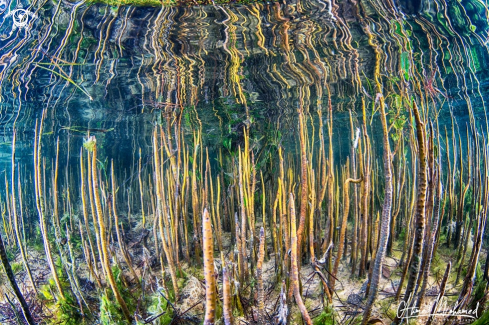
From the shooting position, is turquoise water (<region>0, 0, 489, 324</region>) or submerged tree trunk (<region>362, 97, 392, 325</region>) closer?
submerged tree trunk (<region>362, 97, 392, 325</region>)

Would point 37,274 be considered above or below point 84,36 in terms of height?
below

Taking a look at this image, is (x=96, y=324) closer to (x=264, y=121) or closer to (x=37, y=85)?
(x=37, y=85)

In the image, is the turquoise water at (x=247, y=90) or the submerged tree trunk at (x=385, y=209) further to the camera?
the turquoise water at (x=247, y=90)

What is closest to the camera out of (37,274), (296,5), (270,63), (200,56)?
(296,5)

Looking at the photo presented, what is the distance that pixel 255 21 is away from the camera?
5961mm

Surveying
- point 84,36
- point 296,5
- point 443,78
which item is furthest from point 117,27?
point 443,78

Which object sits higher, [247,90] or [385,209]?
[247,90]

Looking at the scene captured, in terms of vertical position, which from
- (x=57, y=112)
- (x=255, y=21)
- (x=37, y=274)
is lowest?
(x=37, y=274)

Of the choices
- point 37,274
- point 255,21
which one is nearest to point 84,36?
point 255,21

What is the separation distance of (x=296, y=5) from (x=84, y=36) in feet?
16.2

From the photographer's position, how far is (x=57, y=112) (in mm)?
13469

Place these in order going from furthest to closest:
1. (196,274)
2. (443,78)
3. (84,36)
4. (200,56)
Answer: (443,78)
(200,56)
(84,36)
(196,274)

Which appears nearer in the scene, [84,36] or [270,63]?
[84,36]

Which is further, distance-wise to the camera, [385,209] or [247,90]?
[247,90]
